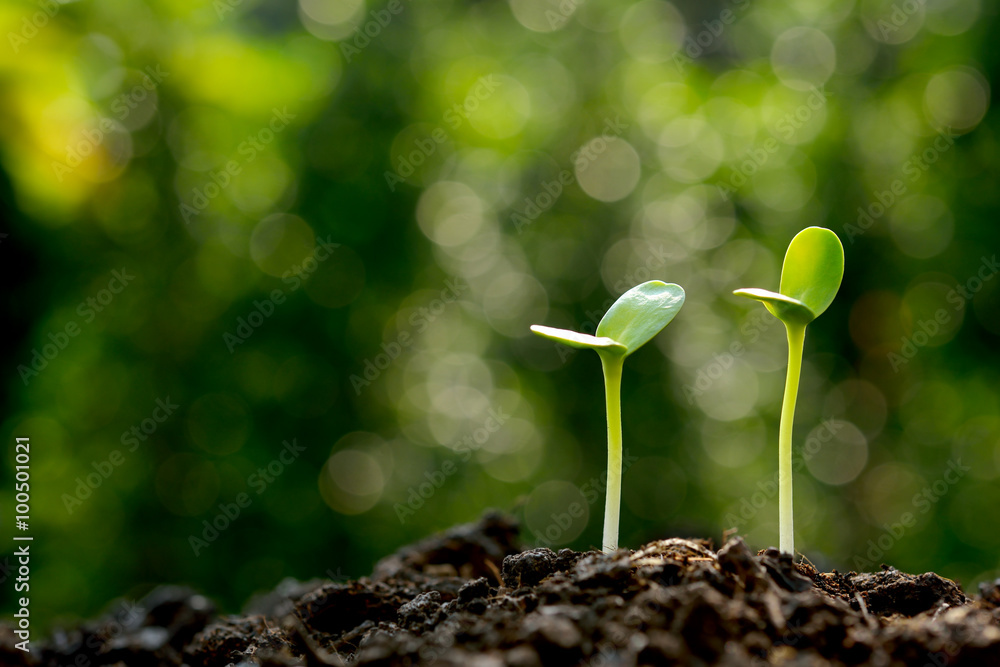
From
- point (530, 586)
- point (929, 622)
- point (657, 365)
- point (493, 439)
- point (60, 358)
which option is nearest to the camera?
point (929, 622)

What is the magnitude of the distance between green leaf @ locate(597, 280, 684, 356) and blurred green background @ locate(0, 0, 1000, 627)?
6.29 feet

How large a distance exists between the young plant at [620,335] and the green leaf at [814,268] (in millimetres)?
125

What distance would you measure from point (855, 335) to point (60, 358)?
10.4 feet

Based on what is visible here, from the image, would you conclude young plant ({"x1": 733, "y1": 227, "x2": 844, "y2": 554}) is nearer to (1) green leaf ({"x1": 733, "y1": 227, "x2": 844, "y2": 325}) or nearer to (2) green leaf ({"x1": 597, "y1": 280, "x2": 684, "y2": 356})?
(1) green leaf ({"x1": 733, "y1": 227, "x2": 844, "y2": 325})

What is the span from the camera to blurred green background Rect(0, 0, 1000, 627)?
2.59m

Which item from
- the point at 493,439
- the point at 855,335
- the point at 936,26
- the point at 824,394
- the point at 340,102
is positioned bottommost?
the point at 493,439

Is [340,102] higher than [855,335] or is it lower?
higher

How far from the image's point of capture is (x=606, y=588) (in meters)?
0.65

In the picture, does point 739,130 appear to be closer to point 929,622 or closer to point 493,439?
point 493,439

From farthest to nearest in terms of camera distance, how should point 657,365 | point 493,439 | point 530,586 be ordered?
point 493,439 < point 657,365 < point 530,586

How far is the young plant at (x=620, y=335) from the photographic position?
30.6 inches

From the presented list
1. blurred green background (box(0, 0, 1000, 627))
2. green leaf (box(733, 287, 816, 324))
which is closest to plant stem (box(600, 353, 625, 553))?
green leaf (box(733, 287, 816, 324))

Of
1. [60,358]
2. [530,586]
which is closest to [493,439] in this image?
[60,358]

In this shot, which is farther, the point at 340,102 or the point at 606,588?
the point at 340,102
